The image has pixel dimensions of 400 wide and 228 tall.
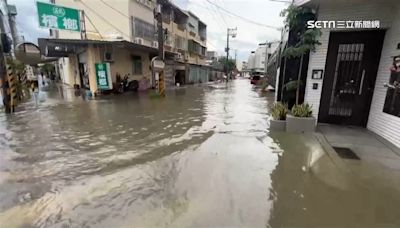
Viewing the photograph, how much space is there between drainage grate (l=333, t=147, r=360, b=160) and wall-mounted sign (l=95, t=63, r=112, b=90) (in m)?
13.0

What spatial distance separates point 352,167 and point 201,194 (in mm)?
2636

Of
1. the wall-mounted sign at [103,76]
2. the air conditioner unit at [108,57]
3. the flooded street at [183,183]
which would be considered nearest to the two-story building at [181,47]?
the air conditioner unit at [108,57]

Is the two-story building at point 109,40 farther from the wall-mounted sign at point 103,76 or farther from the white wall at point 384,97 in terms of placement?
the white wall at point 384,97

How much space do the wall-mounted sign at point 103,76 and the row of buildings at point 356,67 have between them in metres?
11.2

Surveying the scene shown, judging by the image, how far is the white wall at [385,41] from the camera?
5.18 m

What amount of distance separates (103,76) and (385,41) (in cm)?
1352

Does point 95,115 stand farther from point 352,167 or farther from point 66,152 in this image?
point 352,167

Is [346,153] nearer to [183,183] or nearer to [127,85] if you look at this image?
[183,183]

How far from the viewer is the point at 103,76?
1426 cm

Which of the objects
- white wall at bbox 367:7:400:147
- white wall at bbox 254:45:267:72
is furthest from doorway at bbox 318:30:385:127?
white wall at bbox 254:45:267:72

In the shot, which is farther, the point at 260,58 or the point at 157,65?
the point at 260,58

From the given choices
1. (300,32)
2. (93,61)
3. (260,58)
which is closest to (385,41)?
(300,32)

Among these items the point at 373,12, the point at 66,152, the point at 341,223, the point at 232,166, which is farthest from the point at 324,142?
the point at 66,152

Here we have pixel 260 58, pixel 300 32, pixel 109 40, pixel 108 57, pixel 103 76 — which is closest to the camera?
pixel 300 32
